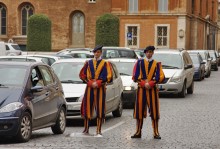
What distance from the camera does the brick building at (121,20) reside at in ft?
236

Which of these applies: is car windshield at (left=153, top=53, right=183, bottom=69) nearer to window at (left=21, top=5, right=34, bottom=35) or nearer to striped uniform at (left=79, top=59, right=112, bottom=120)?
striped uniform at (left=79, top=59, right=112, bottom=120)

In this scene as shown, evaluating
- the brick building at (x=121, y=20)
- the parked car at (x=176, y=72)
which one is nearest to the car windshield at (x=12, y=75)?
the parked car at (x=176, y=72)

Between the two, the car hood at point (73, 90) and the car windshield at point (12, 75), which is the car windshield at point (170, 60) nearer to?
the car hood at point (73, 90)

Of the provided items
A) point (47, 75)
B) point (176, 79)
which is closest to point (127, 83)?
point (176, 79)

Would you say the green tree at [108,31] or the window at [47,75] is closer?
the window at [47,75]

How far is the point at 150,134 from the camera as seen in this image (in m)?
15.9

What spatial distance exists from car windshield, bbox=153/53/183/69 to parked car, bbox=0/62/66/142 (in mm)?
13694

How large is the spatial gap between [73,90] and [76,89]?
0.34 ft

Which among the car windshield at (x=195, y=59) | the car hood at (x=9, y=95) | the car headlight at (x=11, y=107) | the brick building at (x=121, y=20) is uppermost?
the brick building at (x=121, y=20)

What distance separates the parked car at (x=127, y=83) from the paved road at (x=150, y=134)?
42cm

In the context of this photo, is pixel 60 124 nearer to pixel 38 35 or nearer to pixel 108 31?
pixel 108 31

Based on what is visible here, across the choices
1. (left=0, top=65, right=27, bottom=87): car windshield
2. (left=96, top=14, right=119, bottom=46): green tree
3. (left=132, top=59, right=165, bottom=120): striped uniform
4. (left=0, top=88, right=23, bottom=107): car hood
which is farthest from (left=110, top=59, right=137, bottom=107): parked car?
(left=96, top=14, right=119, bottom=46): green tree

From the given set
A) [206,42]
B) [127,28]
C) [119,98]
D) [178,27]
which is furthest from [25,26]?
[119,98]

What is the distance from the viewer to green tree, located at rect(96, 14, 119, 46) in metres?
66.6
